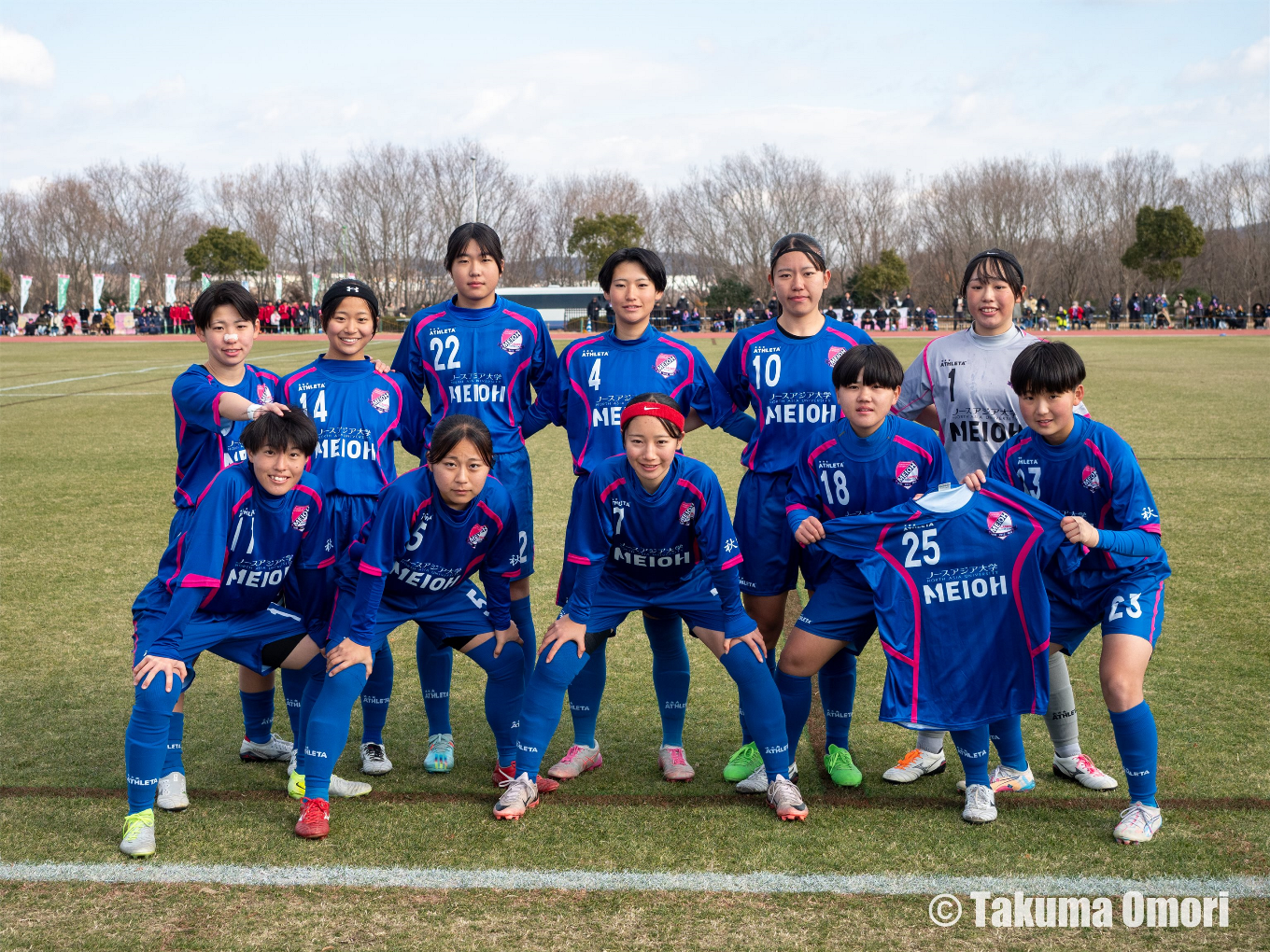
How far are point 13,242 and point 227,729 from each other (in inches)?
3146

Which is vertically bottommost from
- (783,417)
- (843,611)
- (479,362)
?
(843,611)

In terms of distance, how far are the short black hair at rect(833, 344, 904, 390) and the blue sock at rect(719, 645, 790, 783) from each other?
3.33 feet

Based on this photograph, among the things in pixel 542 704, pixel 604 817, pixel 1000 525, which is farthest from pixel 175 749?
pixel 1000 525

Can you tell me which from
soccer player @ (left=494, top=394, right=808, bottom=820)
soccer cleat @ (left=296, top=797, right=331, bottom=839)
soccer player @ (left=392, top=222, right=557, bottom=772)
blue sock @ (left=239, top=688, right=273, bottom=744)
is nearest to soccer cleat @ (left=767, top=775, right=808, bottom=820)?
soccer player @ (left=494, top=394, right=808, bottom=820)

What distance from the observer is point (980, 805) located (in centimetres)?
349

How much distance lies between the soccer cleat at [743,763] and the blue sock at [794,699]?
0.15m

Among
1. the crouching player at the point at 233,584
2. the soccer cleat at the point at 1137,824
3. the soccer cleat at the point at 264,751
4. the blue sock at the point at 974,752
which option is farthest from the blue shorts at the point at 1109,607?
the soccer cleat at the point at 264,751

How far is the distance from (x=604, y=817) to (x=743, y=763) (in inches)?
25.0

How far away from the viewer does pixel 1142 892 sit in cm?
299

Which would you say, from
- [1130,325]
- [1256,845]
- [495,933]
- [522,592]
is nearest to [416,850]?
[495,933]

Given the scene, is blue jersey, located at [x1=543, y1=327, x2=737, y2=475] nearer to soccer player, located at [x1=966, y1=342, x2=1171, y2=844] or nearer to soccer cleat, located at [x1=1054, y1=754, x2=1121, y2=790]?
soccer player, located at [x1=966, y1=342, x2=1171, y2=844]

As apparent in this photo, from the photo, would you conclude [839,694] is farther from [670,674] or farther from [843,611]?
[670,674]

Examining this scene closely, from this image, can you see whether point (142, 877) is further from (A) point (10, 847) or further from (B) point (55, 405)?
(B) point (55, 405)

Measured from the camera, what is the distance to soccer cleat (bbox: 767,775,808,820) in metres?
3.50
